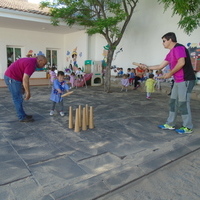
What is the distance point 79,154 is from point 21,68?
2.41 m

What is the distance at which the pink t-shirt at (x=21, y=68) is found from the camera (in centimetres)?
419

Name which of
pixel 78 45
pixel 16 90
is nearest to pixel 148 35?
pixel 78 45

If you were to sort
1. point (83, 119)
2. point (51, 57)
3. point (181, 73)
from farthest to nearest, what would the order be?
point (51, 57)
point (83, 119)
point (181, 73)

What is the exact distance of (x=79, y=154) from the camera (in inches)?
125

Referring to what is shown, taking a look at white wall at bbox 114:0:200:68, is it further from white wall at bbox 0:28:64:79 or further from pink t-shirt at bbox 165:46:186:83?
white wall at bbox 0:28:64:79

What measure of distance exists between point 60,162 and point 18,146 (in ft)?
3.22

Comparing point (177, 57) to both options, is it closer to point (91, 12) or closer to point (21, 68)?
point (21, 68)

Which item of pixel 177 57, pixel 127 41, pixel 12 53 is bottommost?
pixel 177 57

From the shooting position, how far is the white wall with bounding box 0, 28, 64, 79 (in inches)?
542

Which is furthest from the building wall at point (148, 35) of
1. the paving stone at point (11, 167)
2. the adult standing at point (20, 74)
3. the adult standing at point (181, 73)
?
the paving stone at point (11, 167)

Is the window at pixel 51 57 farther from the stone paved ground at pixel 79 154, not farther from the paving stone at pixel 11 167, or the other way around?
the paving stone at pixel 11 167

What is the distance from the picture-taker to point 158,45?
1026 cm

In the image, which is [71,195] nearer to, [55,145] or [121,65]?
[55,145]

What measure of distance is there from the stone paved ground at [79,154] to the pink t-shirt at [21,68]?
113cm
